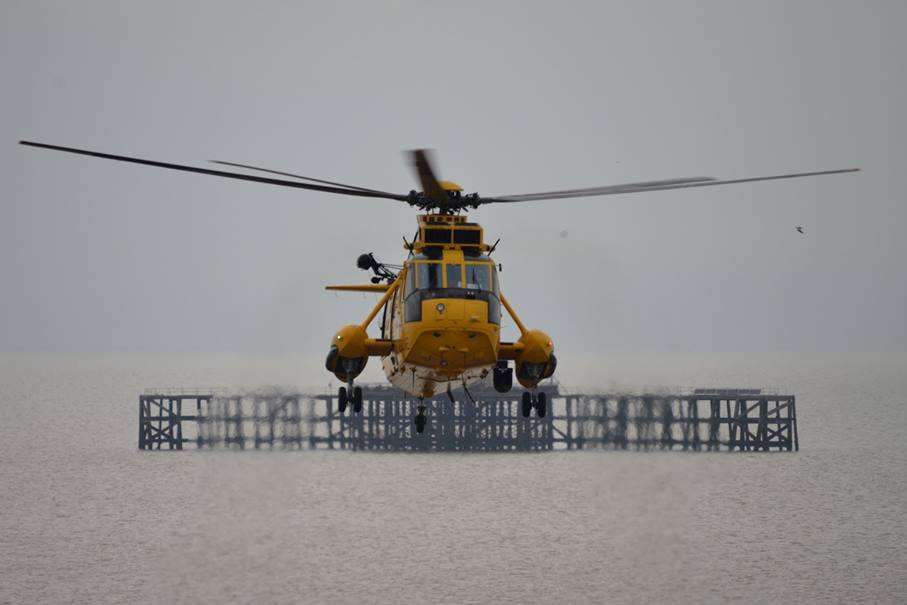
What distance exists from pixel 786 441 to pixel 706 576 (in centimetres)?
2511

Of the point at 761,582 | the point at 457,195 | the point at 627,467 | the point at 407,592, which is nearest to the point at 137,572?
the point at 407,592

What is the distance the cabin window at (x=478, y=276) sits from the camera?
3191 centimetres

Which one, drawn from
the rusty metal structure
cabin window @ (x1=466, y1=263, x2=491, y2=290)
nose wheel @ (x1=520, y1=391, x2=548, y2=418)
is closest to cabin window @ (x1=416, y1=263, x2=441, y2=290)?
cabin window @ (x1=466, y1=263, x2=491, y2=290)

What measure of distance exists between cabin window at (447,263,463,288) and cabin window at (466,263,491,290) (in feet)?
0.63

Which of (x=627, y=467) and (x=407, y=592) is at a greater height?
(x=627, y=467)

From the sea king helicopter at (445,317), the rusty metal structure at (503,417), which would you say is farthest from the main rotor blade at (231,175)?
the rusty metal structure at (503,417)

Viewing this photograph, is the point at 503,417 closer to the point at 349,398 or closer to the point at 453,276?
the point at 349,398

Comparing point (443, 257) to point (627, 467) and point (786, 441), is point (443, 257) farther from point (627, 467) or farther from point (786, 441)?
point (786, 441)

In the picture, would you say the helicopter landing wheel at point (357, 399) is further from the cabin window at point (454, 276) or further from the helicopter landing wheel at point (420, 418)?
the cabin window at point (454, 276)

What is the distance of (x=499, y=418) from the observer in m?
182

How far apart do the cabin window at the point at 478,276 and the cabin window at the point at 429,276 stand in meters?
0.78

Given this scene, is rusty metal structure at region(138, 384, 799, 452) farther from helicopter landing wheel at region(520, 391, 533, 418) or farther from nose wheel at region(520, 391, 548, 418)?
nose wheel at region(520, 391, 548, 418)

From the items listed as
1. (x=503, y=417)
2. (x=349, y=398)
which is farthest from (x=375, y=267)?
(x=503, y=417)

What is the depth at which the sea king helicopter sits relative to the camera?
102 ft
